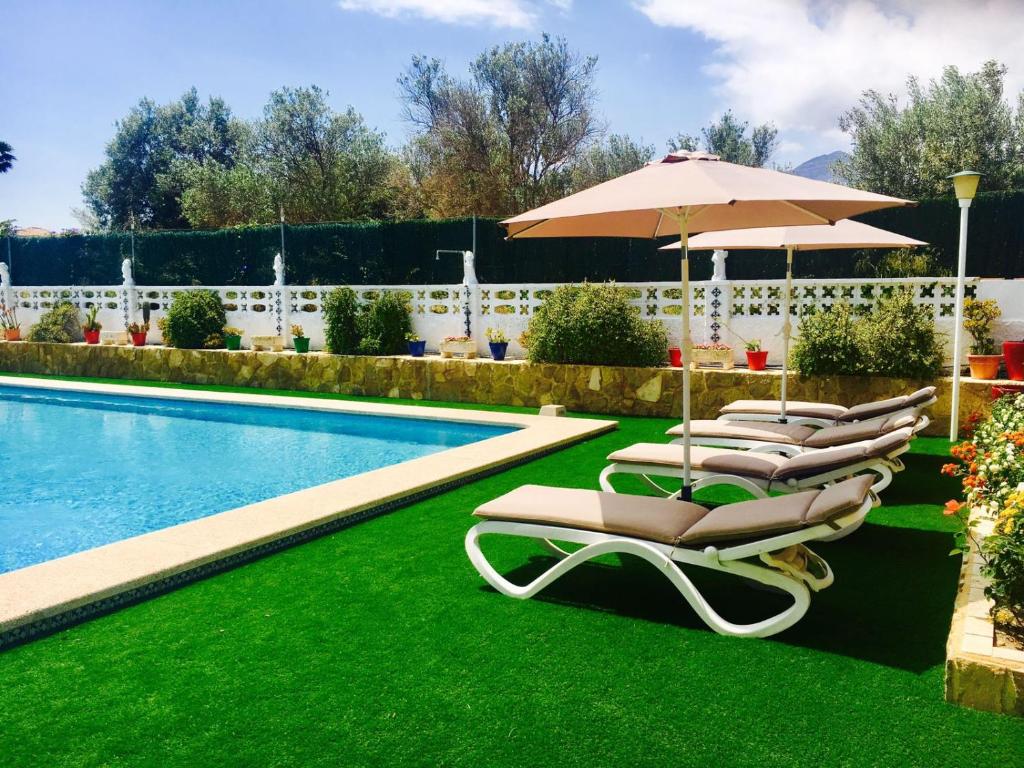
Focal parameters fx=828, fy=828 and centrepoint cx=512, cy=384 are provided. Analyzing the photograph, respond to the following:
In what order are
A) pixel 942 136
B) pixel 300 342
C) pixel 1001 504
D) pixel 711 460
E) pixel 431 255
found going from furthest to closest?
pixel 942 136
pixel 431 255
pixel 300 342
pixel 711 460
pixel 1001 504

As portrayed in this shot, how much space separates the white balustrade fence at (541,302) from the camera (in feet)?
34.7

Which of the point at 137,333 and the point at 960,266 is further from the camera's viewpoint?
the point at 137,333

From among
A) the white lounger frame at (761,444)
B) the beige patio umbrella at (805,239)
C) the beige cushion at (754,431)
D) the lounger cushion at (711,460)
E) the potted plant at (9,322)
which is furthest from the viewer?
the potted plant at (9,322)

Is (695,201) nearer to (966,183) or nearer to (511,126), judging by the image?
(966,183)

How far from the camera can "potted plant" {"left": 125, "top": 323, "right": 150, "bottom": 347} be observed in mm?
17219

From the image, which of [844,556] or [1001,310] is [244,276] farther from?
[844,556]

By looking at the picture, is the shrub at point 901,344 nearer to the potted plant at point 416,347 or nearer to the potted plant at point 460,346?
the potted plant at point 460,346

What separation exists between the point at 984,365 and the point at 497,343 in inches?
264

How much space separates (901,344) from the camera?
956cm

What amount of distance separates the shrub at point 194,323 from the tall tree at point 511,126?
29.6ft

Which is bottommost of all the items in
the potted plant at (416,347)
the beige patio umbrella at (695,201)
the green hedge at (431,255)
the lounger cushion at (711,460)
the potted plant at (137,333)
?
the lounger cushion at (711,460)

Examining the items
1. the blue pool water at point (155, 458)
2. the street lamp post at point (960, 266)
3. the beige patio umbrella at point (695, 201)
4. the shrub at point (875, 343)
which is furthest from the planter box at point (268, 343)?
the street lamp post at point (960, 266)

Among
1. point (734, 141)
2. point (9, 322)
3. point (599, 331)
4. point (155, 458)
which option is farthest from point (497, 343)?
point (734, 141)

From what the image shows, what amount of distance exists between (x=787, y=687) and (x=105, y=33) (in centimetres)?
2534
